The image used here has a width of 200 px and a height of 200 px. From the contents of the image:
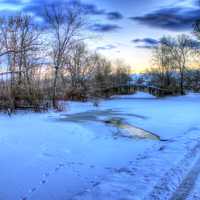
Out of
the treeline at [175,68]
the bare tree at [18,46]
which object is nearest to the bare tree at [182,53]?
the treeline at [175,68]

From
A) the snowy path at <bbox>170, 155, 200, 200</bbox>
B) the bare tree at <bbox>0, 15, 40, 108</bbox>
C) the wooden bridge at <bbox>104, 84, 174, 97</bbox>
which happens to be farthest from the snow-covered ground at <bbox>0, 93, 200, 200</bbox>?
the wooden bridge at <bbox>104, 84, 174, 97</bbox>

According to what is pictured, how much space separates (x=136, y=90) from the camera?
1866 inches

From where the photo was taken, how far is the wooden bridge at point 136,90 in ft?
143

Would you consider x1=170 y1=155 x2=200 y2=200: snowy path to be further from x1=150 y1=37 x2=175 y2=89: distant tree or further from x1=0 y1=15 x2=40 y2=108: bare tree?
x1=150 y1=37 x2=175 y2=89: distant tree

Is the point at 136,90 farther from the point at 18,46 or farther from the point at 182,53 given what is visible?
the point at 18,46

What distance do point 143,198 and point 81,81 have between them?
28817 mm

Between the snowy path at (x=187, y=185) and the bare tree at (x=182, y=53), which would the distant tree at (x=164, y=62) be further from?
the snowy path at (x=187, y=185)

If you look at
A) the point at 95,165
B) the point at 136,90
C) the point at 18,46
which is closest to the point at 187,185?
the point at 95,165

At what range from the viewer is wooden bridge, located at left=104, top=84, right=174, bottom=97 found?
43.5 metres

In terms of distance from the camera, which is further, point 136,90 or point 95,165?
point 136,90

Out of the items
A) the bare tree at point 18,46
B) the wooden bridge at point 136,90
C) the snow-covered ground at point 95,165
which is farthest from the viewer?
the wooden bridge at point 136,90

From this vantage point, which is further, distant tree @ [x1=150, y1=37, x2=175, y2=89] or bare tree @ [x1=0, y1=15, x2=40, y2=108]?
distant tree @ [x1=150, y1=37, x2=175, y2=89]

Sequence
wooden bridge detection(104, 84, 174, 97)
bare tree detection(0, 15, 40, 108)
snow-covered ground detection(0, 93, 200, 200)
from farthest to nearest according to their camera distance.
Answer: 1. wooden bridge detection(104, 84, 174, 97)
2. bare tree detection(0, 15, 40, 108)
3. snow-covered ground detection(0, 93, 200, 200)

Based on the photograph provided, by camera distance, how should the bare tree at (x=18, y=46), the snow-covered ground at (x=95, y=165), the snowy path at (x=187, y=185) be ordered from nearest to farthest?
the snowy path at (x=187, y=185) < the snow-covered ground at (x=95, y=165) < the bare tree at (x=18, y=46)
